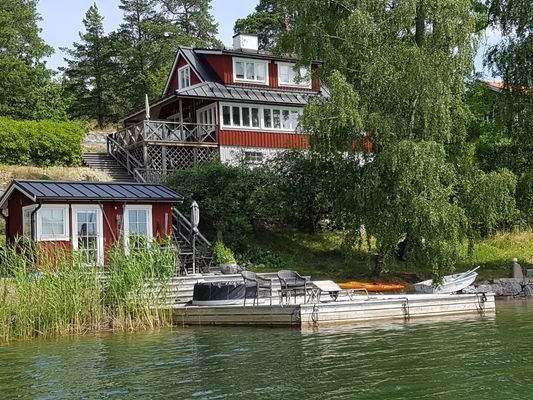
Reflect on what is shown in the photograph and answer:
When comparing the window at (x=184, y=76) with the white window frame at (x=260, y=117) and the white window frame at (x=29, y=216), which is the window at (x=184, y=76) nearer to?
the white window frame at (x=260, y=117)

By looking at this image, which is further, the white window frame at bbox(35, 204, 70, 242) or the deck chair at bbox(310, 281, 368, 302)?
the white window frame at bbox(35, 204, 70, 242)

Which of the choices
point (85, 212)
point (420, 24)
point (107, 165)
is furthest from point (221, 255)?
point (107, 165)

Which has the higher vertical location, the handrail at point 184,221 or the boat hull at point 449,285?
the handrail at point 184,221

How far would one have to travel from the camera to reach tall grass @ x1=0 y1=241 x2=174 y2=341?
50.3 feet

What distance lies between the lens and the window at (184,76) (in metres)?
37.4

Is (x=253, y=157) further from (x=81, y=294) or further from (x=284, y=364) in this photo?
(x=284, y=364)

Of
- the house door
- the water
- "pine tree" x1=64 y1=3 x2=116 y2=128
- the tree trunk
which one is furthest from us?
"pine tree" x1=64 y1=3 x2=116 y2=128

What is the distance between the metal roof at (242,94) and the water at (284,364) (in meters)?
19.0

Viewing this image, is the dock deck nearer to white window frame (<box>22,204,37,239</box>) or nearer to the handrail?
white window frame (<box>22,204,37,239</box>)

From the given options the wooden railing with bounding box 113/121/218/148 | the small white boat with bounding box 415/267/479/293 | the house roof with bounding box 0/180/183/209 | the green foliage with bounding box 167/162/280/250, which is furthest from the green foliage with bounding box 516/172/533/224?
the wooden railing with bounding box 113/121/218/148

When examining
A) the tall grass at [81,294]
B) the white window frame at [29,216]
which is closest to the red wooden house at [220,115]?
the white window frame at [29,216]

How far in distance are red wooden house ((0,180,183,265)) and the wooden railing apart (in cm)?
849

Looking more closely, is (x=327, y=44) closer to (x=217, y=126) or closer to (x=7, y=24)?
(x=217, y=126)

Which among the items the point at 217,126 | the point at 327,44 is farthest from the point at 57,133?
the point at 327,44
